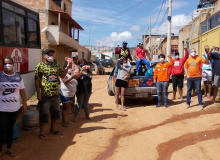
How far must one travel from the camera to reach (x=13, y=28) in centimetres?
675

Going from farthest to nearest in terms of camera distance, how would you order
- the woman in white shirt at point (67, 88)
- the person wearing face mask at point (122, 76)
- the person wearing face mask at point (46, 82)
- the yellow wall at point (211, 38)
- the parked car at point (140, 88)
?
the yellow wall at point (211, 38)
the parked car at point (140, 88)
the person wearing face mask at point (122, 76)
the woman in white shirt at point (67, 88)
the person wearing face mask at point (46, 82)

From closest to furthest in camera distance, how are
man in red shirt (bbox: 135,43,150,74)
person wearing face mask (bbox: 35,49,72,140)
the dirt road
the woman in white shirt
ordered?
the dirt road < person wearing face mask (bbox: 35,49,72,140) < the woman in white shirt < man in red shirt (bbox: 135,43,150,74)

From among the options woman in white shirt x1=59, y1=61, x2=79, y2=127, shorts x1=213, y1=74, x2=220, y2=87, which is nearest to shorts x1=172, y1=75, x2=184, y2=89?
shorts x1=213, y1=74, x2=220, y2=87

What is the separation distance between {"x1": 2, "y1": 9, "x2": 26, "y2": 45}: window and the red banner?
8.6 inches

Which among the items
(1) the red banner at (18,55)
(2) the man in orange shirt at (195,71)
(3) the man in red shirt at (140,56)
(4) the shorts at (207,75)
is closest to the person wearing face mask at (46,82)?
(1) the red banner at (18,55)

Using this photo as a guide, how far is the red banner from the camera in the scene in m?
6.20

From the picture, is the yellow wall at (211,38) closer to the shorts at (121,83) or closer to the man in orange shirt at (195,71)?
the man in orange shirt at (195,71)

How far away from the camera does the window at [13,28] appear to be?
6.21 meters

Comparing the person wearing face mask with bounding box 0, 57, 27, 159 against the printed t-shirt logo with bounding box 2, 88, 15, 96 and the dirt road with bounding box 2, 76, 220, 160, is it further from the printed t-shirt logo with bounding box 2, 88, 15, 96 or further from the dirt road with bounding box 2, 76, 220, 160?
the dirt road with bounding box 2, 76, 220, 160

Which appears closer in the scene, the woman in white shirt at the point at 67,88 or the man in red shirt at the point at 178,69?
the woman in white shirt at the point at 67,88

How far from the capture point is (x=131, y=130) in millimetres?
5871

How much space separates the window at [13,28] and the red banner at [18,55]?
22 centimetres

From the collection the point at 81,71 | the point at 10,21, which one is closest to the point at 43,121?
the point at 81,71

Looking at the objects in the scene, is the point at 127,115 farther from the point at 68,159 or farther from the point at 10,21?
the point at 10,21
